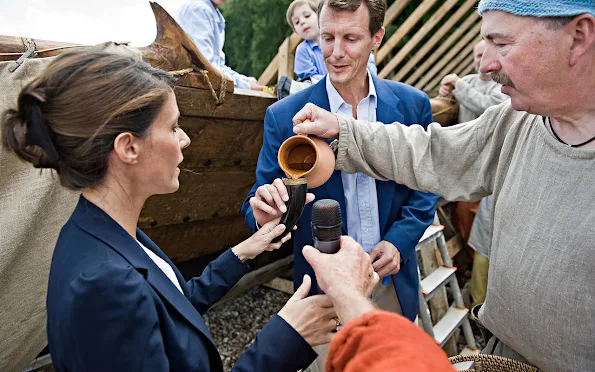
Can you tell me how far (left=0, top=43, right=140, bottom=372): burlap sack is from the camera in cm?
172

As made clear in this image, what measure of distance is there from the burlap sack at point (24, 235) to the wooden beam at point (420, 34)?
16.6 ft

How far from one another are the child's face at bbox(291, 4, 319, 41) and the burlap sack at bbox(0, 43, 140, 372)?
279 cm

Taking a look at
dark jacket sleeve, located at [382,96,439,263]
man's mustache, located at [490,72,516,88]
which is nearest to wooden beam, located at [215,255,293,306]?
dark jacket sleeve, located at [382,96,439,263]

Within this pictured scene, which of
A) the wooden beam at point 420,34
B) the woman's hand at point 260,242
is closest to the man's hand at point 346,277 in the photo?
the woman's hand at point 260,242

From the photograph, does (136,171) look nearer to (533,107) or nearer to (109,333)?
(109,333)

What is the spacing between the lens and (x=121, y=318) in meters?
0.98

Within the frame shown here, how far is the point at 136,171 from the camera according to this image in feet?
4.07

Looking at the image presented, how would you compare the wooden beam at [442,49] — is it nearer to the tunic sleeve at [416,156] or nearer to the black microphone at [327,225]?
the tunic sleeve at [416,156]

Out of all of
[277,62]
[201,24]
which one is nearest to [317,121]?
[201,24]

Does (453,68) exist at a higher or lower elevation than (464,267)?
higher

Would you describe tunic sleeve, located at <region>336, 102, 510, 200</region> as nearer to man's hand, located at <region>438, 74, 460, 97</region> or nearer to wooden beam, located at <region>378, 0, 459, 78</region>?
→ man's hand, located at <region>438, 74, 460, 97</region>

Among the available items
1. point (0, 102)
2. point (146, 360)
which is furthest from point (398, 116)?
point (0, 102)

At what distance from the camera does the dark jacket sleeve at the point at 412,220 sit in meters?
1.98

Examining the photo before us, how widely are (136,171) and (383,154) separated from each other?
0.96 metres
